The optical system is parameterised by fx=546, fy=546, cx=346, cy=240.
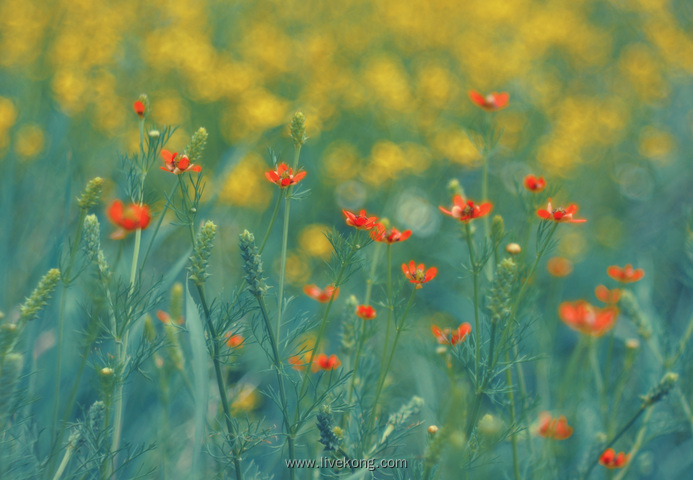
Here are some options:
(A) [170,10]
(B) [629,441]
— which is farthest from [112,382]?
(A) [170,10]

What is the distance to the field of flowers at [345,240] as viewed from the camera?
1.14 m

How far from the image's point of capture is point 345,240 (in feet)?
3.85

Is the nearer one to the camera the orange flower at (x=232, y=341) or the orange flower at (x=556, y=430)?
the orange flower at (x=232, y=341)

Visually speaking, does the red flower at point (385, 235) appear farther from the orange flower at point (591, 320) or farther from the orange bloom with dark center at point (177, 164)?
the orange flower at point (591, 320)

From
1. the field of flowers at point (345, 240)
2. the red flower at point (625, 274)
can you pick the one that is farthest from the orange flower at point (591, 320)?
the red flower at point (625, 274)

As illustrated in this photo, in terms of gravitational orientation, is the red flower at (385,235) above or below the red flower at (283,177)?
below

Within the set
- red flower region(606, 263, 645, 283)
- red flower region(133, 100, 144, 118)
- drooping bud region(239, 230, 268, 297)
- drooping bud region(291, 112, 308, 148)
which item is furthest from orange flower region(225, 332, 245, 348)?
red flower region(606, 263, 645, 283)

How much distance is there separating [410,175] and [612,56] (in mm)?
3688

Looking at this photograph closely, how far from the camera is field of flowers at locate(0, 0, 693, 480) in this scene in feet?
3.73

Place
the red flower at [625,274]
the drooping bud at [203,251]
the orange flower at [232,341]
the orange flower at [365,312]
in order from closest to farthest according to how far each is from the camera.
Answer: the drooping bud at [203,251] → the orange flower at [232,341] → the orange flower at [365,312] → the red flower at [625,274]

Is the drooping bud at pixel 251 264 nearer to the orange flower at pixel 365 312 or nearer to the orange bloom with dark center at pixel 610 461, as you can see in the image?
the orange flower at pixel 365 312

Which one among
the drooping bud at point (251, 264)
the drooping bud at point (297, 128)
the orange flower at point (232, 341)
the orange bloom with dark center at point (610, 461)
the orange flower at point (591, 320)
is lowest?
the orange bloom with dark center at point (610, 461)

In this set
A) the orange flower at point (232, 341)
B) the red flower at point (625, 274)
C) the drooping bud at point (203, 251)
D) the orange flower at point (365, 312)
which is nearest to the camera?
the drooping bud at point (203, 251)

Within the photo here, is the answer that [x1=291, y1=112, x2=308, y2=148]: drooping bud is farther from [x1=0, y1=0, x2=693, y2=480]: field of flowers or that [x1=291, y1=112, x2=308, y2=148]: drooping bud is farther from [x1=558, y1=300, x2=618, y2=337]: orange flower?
[x1=558, y1=300, x2=618, y2=337]: orange flower
